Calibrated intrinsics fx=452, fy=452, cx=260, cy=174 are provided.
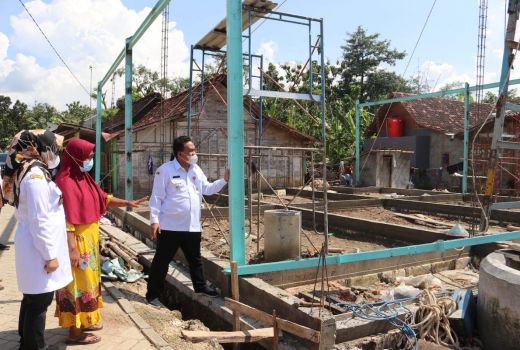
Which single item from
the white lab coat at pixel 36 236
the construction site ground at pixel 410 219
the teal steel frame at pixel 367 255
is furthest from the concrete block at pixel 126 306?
the construction site ground at pixel 410 219

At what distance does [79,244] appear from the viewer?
150 inches

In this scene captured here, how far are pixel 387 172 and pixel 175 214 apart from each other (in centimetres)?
1728

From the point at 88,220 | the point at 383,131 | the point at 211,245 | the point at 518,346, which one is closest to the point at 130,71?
the point at 211,245

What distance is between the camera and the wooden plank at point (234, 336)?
4.01m

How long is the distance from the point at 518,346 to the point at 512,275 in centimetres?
62

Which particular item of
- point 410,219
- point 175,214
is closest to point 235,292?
point 175,214

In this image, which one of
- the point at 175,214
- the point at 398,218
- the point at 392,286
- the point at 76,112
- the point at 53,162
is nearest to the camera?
the point at 53,162

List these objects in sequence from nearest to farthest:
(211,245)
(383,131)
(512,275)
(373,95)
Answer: (512,275) < (211,245) < (383,131) < (373,95)

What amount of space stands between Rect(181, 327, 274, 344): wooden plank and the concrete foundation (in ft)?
6.96

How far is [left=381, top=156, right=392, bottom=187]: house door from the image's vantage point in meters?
20.7

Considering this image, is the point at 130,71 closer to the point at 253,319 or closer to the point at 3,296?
the point at 3,296

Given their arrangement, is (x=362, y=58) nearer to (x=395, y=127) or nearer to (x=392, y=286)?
→ (x=395, y=127)

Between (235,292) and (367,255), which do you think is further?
(367,255)

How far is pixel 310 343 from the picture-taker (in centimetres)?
386
